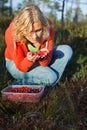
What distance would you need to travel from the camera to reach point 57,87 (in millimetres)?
3543

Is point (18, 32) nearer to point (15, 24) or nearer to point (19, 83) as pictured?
point (15, 24)

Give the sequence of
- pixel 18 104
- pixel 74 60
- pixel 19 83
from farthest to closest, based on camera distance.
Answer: pixel 74 60, pixel 19 83, pixel 18 104

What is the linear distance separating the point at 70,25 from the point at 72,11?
1.00m

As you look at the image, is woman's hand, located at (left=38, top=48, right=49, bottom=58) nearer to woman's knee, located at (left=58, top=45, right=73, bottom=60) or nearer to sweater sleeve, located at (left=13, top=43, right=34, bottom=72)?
sweater sleeve, located at (left=13, top=43, right=34, bottom=72)

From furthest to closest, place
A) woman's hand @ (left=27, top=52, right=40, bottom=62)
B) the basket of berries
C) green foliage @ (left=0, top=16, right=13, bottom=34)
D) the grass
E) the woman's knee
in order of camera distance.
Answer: green foliage @ (left=0, top=16, right=13, bottom=34) → the woman's knee → woman's hand @ (left=27, top=52, right=40, bottom=62) → the basket of berries → the grass

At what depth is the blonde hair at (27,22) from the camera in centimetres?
351

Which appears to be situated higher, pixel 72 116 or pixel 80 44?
pixel 72 116

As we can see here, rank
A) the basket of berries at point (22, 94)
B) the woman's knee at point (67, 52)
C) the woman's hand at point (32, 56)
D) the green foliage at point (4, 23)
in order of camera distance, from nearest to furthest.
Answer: the basket of berries at point (22, 94), the woman's hand at point (32, 56), the woman's knee at point (67, 52), the green foliage at point (4, 23)

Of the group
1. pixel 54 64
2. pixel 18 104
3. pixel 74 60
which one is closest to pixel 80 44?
pixel 74 60

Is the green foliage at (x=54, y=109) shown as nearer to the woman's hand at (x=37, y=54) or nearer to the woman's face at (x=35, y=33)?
the woman's hand at (x=37, y=54)

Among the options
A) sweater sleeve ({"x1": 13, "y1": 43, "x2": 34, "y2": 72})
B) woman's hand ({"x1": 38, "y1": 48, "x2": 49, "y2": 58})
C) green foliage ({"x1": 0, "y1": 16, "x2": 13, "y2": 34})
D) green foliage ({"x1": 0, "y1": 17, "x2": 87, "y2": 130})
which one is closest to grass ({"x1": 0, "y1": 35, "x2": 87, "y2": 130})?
green foliage ({"x1": 0, "y1": 17, "x2": 87, "y2": 130})

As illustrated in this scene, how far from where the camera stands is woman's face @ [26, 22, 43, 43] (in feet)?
11.6

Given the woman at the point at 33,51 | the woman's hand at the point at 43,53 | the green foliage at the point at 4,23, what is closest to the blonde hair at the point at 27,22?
the woman at the point at 33,51

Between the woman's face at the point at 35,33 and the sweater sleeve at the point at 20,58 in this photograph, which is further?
the sweater sleeve at the point at 20,58
